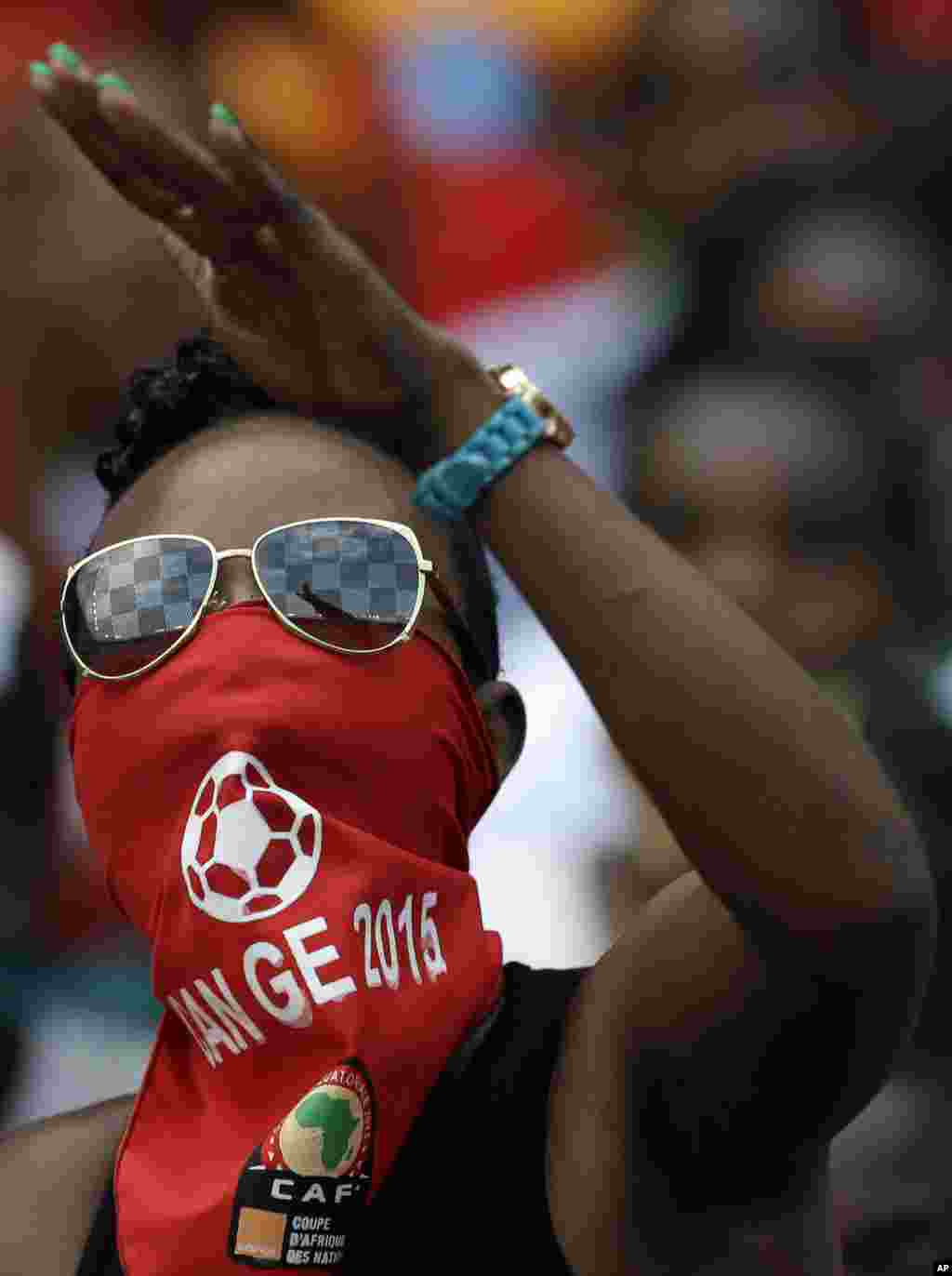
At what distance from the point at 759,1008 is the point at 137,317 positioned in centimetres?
163

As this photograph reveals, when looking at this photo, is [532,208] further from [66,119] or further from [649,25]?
[66,119]

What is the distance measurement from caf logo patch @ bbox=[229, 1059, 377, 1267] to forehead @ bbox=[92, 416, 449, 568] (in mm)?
542

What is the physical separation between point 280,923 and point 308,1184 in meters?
0.22

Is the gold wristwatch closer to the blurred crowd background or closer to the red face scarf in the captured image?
the red face scarf

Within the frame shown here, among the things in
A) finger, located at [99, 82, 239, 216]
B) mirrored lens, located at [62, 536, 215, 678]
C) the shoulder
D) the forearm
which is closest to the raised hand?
finger, located at [99, 82, 239, 216]

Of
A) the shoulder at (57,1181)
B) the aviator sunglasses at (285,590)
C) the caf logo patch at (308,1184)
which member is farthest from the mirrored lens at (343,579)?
the shoulder at (57,1181)

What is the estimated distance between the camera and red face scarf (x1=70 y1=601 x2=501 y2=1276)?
1.49 meters

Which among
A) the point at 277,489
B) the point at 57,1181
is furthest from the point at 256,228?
the point at 57,1181

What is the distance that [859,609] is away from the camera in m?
2.52

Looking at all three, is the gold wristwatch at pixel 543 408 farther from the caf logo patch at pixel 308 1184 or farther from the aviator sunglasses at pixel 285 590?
the caf logo patch at pixel 308 1184

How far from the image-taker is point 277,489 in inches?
68.1

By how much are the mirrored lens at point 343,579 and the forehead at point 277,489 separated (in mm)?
34

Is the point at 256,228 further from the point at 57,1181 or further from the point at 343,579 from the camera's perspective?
the point at 57,1181

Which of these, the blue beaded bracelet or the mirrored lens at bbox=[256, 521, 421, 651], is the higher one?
the blue beaded bracelet
